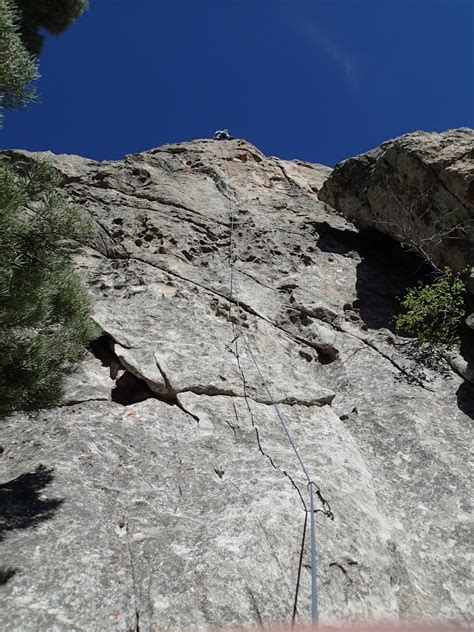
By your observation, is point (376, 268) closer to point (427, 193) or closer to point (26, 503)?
point (427, 193)

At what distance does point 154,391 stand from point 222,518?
10.5 feet

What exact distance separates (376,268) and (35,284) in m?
11.6

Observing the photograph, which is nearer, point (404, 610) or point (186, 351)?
point (404, 610)

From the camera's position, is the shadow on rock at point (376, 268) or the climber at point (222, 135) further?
the climber at point (222, 135)

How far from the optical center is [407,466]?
27.6ft

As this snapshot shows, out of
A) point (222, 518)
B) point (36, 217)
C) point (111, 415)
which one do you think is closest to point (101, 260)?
point (111, 415)

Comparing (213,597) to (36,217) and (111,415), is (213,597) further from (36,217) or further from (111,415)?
(36,217)

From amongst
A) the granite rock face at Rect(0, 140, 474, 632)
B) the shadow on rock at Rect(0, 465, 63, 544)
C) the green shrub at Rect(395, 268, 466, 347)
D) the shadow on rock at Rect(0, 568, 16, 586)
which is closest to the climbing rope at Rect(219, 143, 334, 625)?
the granite rock face at Rect(0, 140, 474, 632)

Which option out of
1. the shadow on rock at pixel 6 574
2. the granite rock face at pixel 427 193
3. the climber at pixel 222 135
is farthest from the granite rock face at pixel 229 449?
the climber at pixel 222 135

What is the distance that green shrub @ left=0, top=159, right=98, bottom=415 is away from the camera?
551 centimetres

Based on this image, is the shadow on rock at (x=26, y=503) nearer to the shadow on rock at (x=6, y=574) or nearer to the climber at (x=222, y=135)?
the shadow on rock at (x=6, y=574)

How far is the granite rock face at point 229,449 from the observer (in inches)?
206

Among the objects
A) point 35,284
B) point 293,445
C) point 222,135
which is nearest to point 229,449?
point 293,445

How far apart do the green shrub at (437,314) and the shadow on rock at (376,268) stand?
2.16 ft
